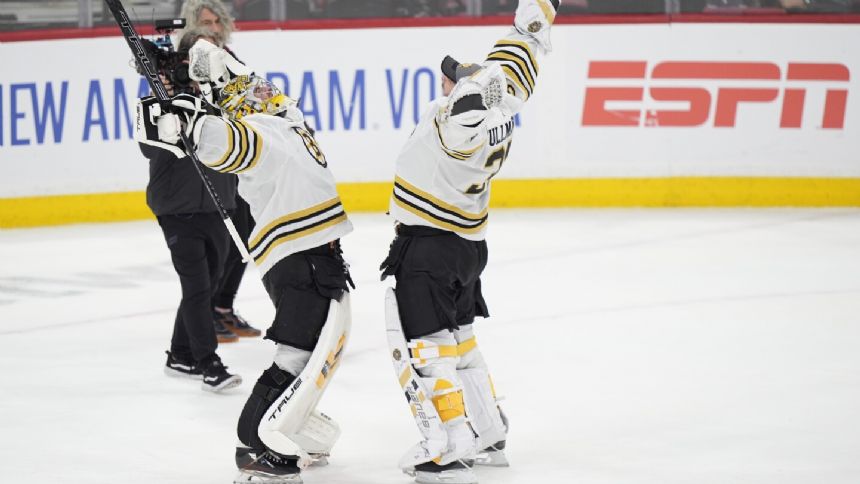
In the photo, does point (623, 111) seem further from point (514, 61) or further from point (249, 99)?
point (249, 99)

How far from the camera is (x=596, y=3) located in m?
7.50

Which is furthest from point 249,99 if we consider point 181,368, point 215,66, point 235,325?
point 235,325

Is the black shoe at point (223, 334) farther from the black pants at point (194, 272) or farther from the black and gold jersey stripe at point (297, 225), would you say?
the black and gold jersey stripe at point (297, 225)

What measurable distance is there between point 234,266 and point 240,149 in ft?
6.10

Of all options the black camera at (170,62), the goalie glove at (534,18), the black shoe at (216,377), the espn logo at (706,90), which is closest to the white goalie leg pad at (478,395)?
the goalie glove at (534,18)

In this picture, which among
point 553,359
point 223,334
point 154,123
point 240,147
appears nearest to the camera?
point 154,123

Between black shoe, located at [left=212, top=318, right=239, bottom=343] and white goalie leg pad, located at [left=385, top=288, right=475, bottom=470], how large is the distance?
1686 millimetres

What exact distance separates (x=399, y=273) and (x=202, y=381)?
1.23 m

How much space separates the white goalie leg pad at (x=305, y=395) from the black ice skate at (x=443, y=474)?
285 mm

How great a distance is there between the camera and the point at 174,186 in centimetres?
431

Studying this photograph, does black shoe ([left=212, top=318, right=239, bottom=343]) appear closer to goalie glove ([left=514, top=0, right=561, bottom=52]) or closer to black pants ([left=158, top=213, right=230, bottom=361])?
black pants ([left=158, top=213, right=230, bottom=361])

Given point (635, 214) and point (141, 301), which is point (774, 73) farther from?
point (141, 301)

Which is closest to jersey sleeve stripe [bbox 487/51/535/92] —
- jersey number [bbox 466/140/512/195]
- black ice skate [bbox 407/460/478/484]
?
jersey number [bbox 466/140/512/195]

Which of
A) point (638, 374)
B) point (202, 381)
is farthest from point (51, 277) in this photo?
point (638, 374)
